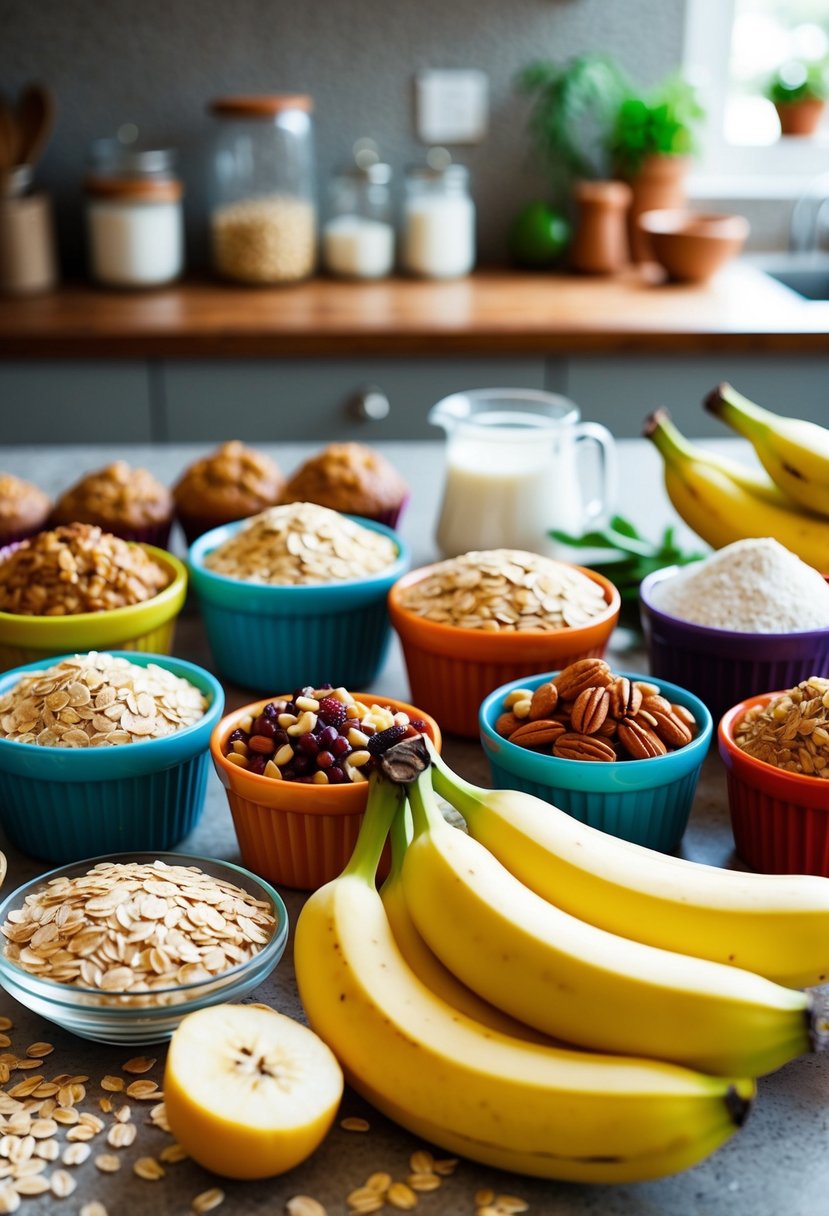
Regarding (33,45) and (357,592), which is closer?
(357,592)

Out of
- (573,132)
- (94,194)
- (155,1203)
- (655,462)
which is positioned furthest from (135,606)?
(573,132)

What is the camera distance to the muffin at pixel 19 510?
1.48 metres

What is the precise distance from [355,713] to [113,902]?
257mm

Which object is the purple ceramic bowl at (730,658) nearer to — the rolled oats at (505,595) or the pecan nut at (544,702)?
the rolled oats at (505,595)

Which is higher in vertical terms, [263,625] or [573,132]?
[573,132]

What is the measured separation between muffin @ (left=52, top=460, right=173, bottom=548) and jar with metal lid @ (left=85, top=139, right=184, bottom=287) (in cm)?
166

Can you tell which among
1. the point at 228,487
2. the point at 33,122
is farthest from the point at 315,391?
the point at 228,487

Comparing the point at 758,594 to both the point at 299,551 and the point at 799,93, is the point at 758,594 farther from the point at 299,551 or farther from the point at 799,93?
the point at 799,93

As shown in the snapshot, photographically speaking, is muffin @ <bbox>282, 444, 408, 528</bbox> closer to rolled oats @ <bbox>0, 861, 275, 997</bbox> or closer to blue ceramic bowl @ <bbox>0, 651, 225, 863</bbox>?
blue ceramic bowl @ <bbox>0, 651, 225, 863</bbox>

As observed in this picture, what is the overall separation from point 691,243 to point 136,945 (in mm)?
2538

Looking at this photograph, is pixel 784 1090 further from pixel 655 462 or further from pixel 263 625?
pixel 655 462

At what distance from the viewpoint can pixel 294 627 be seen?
4.34 feet

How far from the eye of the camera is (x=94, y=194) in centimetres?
303

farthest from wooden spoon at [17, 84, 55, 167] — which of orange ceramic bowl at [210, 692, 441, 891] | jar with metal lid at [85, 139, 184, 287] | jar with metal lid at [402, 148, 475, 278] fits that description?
orange ceramic bowl at [210, 692, 441, 891]
